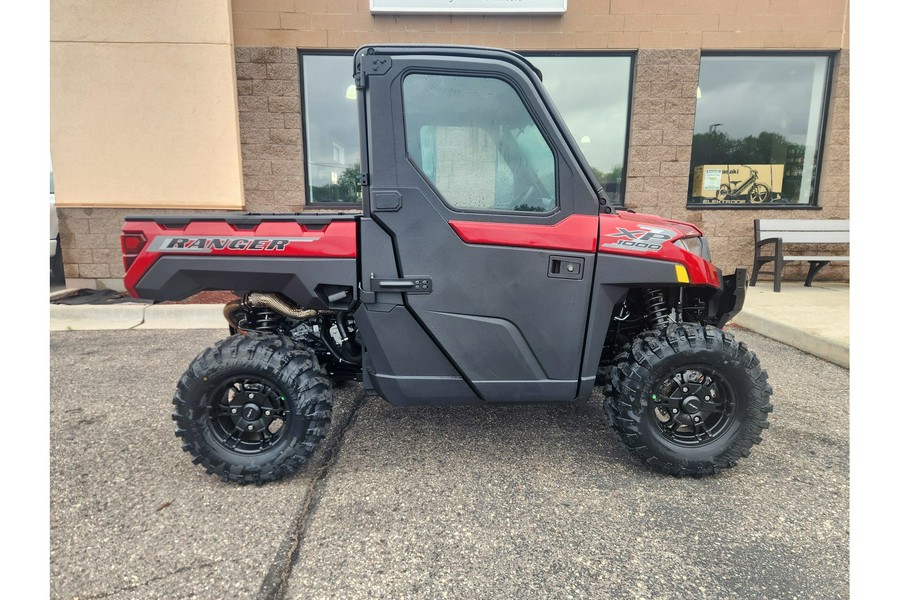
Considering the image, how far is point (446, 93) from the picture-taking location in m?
2.13

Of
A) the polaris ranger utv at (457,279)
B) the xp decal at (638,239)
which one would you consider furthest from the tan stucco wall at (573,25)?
the xp decal at (638,239)

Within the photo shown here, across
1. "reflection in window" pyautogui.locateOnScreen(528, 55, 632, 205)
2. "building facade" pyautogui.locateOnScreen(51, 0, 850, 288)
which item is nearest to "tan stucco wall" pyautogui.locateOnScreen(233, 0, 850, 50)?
"building facade" pyautogui.locateOnScreen(51, 0, 850, 288)

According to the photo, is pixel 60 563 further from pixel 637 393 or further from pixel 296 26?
pixel 296 26

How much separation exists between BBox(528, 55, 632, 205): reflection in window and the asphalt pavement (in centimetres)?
481

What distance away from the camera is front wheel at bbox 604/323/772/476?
7.35ft

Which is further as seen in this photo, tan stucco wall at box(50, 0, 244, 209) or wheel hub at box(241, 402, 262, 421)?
tan stucco wall at box(50, 0, 244, 209)

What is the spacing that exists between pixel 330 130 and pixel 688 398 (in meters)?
6.36

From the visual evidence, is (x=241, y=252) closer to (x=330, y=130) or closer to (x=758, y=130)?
(x=330, y=130)

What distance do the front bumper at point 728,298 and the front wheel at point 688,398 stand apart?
0.38 m

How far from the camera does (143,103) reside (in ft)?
20.1

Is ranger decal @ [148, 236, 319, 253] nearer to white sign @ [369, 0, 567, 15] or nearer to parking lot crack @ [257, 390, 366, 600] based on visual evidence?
parking lot crack @ [257, 390, 366, 600]

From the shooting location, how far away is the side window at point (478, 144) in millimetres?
2127

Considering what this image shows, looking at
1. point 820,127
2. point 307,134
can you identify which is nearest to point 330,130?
point 307,134

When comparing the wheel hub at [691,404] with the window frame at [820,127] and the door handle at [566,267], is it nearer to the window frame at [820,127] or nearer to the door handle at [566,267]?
the door handle at [566,267]
